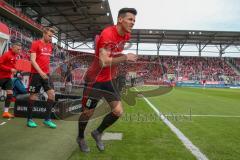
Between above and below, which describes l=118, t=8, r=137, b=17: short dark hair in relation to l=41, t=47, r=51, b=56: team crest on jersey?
above

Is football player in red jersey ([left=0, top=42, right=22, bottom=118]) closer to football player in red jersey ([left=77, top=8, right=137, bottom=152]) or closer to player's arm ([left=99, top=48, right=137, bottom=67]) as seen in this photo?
football player in red jersey ([left=77, top=8, right=137, bottom=152])

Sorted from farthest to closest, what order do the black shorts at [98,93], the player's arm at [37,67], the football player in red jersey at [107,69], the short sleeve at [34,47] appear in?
the short sleeve at [34,47] → the player's arm at [37,67] → the black shorts at [98,93] → the football player in red jersey at [107,69]

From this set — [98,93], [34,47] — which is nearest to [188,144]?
[98,93]

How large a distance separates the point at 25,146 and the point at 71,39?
48962 millimetres

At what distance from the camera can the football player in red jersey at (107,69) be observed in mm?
5292

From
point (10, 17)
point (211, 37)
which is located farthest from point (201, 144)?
point (211, 37)

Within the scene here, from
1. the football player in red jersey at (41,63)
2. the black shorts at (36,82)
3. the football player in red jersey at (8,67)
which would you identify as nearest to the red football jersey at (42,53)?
the football player in red jersey at (41,63)

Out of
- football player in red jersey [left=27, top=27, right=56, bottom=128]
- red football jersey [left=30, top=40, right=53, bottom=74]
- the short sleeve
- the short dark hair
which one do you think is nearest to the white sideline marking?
the short dark hair

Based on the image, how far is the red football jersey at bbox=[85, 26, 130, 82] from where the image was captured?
209 inches

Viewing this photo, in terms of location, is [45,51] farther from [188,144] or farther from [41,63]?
[188,144]

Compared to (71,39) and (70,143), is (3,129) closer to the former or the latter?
(70,143)

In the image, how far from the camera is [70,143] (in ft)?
21.2

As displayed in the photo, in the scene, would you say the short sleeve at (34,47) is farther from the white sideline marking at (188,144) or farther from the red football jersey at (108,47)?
the white sideline marking at (188,144)

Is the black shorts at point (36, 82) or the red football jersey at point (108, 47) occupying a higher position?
the red football jersey at point (108, 47)
